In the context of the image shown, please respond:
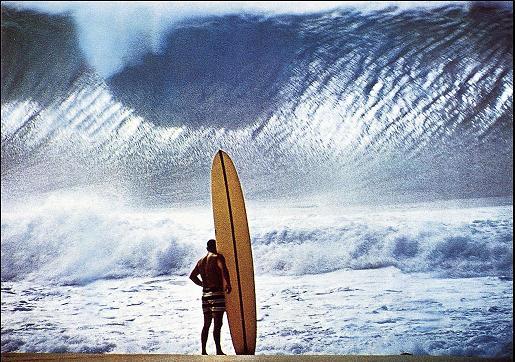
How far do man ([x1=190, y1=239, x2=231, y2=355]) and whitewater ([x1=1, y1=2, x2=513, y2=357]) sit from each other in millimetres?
255

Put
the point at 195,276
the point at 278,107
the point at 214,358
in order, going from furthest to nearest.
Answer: the point at 278,107 → the point at 195,276 → the point at 214,358

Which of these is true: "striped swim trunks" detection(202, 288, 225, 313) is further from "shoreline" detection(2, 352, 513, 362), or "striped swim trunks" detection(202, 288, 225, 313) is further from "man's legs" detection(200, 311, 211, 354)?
"shoreline" detection(2, 352, 513, 362)

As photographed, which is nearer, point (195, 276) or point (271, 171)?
point (195, 276)

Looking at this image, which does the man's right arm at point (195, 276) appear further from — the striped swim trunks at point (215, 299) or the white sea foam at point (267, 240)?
the white sea foam at point (267, 240)

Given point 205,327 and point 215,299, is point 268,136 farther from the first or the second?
point 205,327

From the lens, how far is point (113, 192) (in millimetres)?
6422

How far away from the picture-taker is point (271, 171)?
639 cm

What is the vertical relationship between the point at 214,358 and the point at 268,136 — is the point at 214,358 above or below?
below

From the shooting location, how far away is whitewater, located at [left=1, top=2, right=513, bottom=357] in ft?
20.2

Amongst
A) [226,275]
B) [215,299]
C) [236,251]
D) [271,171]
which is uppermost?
[271,171]

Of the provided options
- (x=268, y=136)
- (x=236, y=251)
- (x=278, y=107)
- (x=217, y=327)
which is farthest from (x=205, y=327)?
(x=278, y=107)

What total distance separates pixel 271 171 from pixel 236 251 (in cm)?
74

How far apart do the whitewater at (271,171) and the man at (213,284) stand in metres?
0.25

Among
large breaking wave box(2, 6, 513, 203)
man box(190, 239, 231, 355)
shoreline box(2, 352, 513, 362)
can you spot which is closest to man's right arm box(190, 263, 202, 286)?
man box(190, 239, 231, 355)
